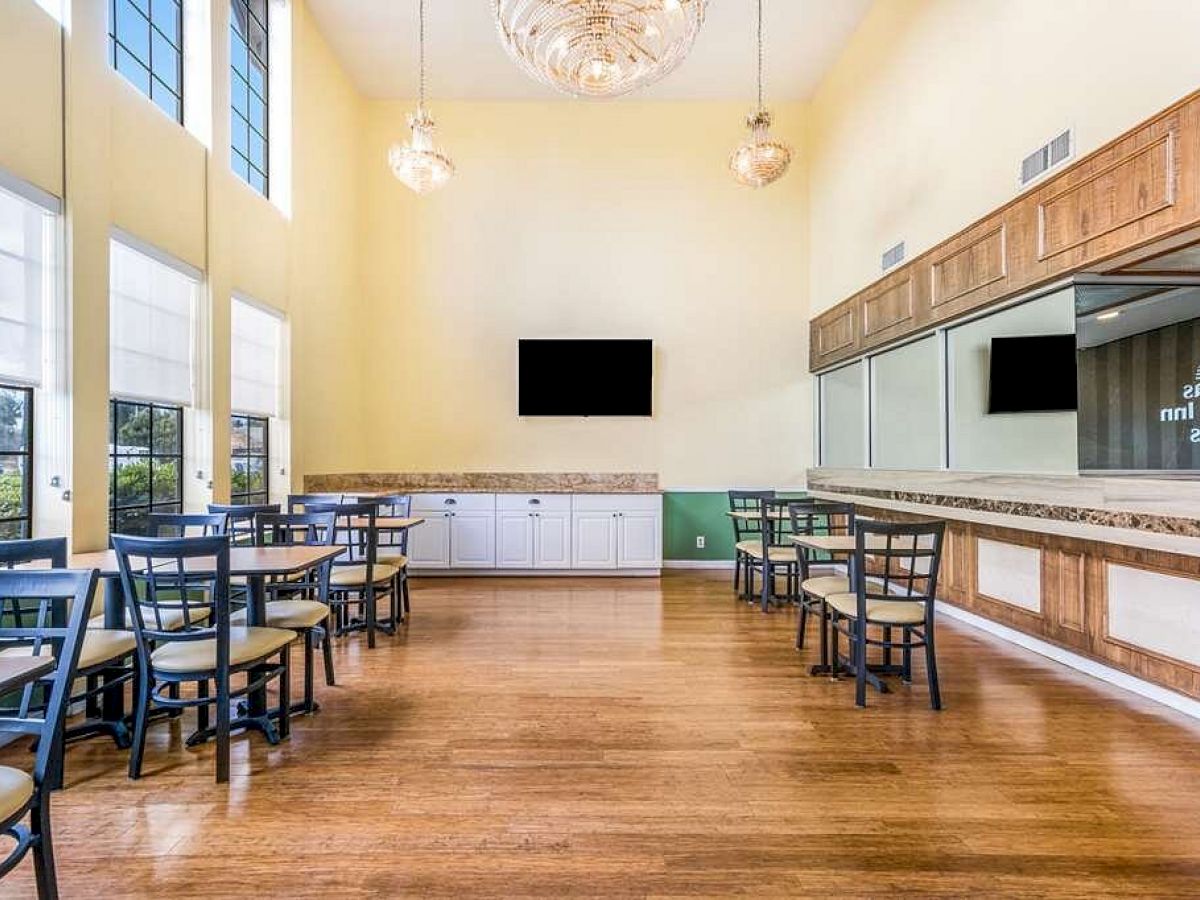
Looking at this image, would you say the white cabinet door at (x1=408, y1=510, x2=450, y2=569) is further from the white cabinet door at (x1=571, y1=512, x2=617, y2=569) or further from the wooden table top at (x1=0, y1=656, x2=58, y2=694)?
the wooden table top at (x1=0, y1=656, x2=58, y2=694)

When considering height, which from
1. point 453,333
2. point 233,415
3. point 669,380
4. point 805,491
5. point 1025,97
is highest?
point 1025,97

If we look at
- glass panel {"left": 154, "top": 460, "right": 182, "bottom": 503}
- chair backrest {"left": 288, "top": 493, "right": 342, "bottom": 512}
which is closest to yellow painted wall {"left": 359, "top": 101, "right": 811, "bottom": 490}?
chair backrest {"left": 288, "top": 493, "right": 342, "bottom": 512}

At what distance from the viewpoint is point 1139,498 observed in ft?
9.87

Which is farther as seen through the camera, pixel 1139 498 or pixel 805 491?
pixel 805 491

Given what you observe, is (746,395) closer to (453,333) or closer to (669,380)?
(669,380)

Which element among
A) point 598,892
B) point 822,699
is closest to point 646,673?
point 822,699

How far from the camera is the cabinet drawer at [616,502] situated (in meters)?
6.38

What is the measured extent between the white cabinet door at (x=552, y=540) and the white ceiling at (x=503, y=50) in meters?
4.47

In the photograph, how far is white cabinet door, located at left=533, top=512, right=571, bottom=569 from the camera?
6359mm

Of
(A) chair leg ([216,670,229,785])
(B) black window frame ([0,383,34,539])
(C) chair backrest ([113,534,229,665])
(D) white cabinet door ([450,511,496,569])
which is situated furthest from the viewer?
(D) white cabinet door ([450,511,496,569])

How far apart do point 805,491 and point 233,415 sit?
5.70 m

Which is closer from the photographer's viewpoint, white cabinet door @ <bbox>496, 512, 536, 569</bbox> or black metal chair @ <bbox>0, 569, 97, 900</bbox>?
black metal chair @ <bbox>0, 569, 97, 900</bbox>

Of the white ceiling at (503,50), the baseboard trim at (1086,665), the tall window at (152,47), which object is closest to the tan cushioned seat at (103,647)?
the tall window at (152,47)

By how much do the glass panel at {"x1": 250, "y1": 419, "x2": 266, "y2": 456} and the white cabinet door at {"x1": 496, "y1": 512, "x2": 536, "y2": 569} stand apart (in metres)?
2.27
